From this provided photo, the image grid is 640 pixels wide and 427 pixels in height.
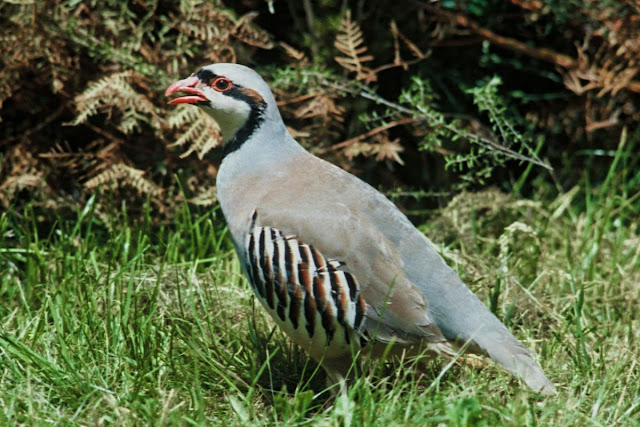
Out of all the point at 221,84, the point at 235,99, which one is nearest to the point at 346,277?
the point at 235,99

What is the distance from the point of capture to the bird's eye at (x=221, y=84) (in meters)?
3.85

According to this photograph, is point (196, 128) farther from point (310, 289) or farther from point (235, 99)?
point (310, 289)

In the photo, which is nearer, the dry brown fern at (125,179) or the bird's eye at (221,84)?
the bird's eye at (221,84)

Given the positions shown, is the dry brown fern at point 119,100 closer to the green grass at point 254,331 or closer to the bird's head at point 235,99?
the green grass at point 254,331

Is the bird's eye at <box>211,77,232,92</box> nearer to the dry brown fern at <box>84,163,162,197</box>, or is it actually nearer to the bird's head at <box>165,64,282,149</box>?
the bird's head at <box>165,64,282,149</box>

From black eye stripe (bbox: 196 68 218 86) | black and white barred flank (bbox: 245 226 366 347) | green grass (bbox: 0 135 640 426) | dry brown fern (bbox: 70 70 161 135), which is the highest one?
black eye stripe (bbox: 196 68 218 86)

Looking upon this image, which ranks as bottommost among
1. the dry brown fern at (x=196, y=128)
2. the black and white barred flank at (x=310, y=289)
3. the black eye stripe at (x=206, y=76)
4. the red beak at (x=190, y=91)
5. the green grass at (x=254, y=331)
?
the green grass at (x=254, y=331)

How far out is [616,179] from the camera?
18.4 feet

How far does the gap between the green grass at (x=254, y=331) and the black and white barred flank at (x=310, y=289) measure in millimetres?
201

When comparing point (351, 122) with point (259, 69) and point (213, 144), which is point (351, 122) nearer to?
point (259, 69)

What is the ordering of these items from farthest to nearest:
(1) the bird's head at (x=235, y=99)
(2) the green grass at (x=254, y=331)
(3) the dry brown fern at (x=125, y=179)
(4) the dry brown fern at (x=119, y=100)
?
(3) the dry brown fern at (x=125, y=179), (4) the dry brown fern at (x=119, y=100), (1) the bird's head at (x=235, y=99), (2) the green grass at (x=254, y=331)

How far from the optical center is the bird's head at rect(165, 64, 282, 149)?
3832 millimetres

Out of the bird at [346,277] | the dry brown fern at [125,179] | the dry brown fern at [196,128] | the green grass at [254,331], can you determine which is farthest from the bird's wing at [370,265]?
the dry brown fern at [125,179]

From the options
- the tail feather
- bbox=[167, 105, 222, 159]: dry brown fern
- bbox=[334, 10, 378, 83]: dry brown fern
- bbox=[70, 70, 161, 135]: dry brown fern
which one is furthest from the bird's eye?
the tail feather
